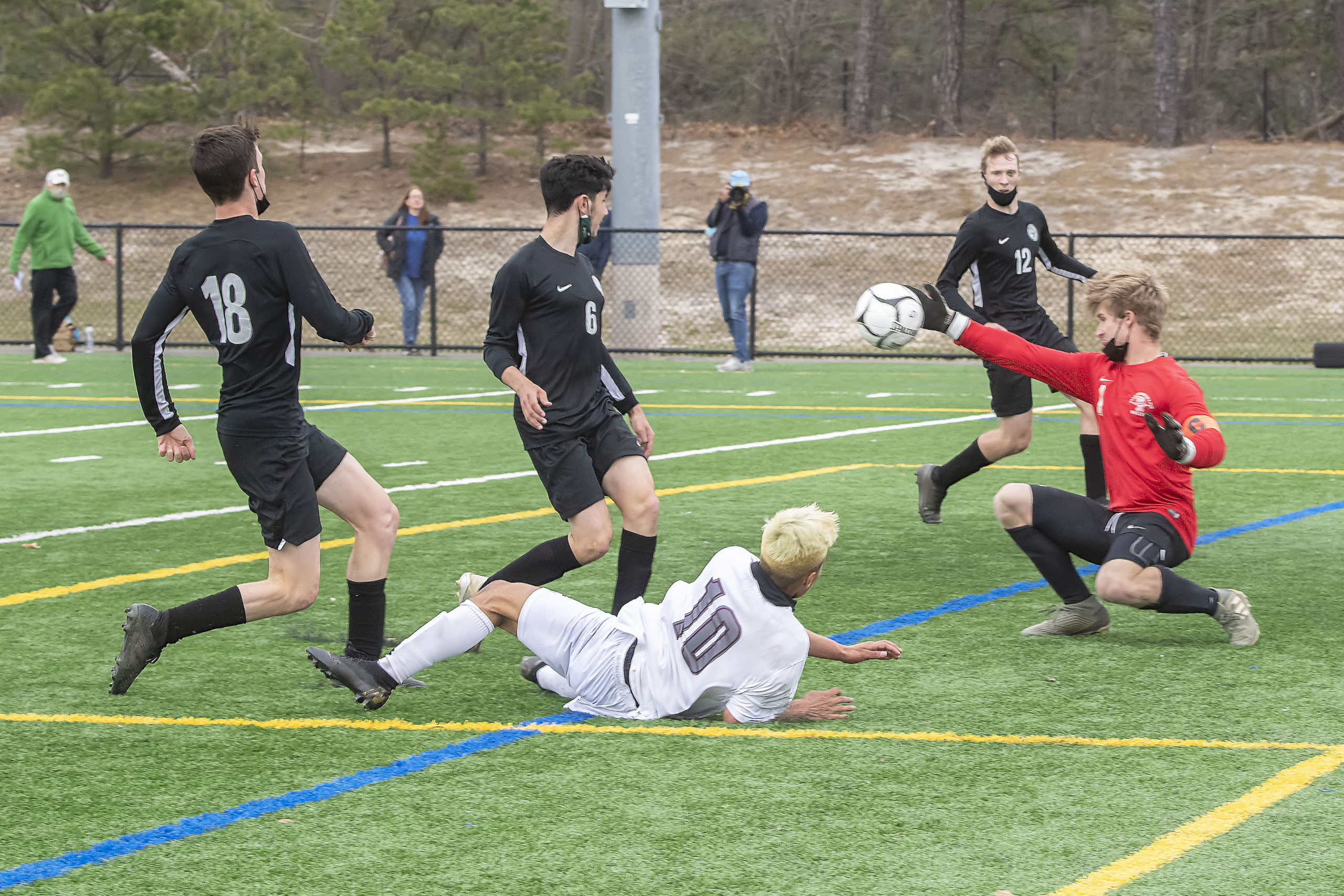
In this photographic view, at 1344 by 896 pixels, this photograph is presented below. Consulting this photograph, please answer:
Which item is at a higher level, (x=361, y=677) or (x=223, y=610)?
(x=223, y=610)

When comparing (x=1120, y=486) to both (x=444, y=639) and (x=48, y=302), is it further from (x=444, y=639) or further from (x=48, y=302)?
(x=48, y=302)

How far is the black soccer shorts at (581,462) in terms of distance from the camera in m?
6.26

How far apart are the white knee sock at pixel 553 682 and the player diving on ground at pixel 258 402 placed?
23.8 inches

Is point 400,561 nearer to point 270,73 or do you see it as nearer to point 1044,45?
point 270,73

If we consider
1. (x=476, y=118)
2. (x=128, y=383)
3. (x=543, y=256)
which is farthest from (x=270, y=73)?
(x=543, y=256)

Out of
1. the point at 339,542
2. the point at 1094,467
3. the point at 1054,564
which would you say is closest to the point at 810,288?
the point at 1094,467

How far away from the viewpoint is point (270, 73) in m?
41.7

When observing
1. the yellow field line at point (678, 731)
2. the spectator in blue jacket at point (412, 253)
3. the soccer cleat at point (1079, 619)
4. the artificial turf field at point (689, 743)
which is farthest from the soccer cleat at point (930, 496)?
the spectator in blue jacket at point (412, 253)

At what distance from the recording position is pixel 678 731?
5219mm

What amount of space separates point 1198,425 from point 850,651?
160cm

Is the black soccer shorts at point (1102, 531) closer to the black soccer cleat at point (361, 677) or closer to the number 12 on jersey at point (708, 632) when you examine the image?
the number 12 on jersey at point (708, 632)

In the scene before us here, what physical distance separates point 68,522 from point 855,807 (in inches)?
247

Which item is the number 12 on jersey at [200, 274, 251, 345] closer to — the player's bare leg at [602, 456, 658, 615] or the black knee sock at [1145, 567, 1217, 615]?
the player's bare leg at [602, 456, 658, 615]

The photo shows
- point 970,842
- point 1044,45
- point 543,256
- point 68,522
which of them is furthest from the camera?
point 1044,45
